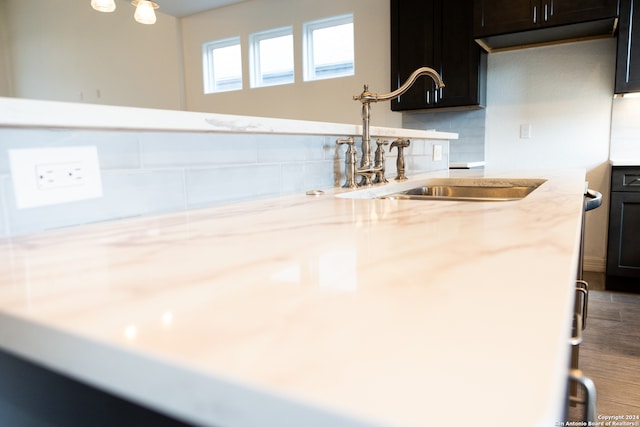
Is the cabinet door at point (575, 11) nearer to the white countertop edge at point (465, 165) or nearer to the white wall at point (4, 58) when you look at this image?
the white countertop edge at point (465, 165)

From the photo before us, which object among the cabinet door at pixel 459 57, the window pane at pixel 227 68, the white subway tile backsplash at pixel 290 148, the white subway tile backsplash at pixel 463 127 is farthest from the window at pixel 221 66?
the white subway tile backsplash at pixel 290 148

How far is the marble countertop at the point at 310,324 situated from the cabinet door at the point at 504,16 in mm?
2728

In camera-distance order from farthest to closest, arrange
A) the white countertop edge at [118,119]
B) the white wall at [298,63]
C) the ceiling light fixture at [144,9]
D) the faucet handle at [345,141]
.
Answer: the white wall at [298,63] < the ceiling light fixture at [144,9] < the faucet handle at [345,141] < the white countertop edge at [118,119]

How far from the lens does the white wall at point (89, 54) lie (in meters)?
4.39

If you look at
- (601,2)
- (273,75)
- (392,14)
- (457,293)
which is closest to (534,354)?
(457,293)

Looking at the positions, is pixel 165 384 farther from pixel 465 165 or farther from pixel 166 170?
pixel 465 165

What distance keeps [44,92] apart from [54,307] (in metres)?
5.21

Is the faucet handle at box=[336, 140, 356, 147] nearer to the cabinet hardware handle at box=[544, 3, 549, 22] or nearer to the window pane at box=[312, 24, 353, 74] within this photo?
the cabinet hardware handle at box=[544, 3, 549, 22]

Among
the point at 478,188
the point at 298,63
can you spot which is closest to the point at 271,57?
the point at 298,63

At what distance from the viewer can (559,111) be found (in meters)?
3.27

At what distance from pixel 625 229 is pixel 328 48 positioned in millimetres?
2858

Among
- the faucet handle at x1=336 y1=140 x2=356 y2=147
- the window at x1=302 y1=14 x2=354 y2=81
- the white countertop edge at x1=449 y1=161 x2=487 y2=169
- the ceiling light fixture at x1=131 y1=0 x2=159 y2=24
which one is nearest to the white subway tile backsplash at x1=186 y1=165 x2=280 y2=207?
the faucet handle at x1=336 y1=140 x2=356 y2=147

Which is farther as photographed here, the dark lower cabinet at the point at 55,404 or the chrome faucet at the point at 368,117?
the chrome faucet at the point at 368,117

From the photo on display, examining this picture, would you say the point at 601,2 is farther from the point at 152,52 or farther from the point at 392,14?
the point at 152,52
